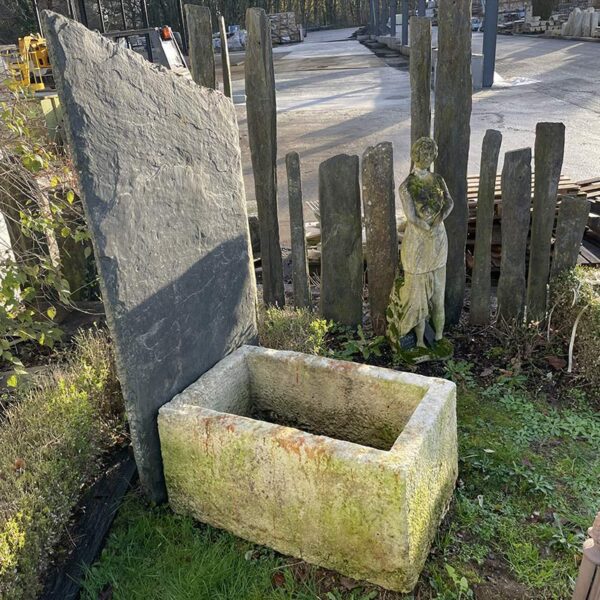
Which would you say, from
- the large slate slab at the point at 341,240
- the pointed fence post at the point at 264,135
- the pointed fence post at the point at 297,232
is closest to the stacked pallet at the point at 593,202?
the large slate slab at the point at 341,240

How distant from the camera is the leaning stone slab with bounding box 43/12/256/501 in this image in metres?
2.55

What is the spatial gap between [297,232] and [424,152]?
3.65ft

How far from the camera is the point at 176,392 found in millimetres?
3123

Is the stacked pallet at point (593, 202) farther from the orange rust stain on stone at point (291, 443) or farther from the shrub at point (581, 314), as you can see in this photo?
the orange rust stain on stone at point (291, 443)

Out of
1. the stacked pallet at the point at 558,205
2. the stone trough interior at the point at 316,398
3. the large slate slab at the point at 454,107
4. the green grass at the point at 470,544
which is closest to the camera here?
the green grass at the point at 470,544

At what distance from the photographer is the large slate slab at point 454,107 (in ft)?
13.3

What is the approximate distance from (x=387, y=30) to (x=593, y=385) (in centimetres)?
3113

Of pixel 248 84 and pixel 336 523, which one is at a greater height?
pixel 248 84

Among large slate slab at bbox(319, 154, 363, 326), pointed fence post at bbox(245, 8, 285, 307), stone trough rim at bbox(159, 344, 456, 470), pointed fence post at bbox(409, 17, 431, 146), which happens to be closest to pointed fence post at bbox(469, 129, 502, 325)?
pointed fence post at bbox(409, 17, 431, 146)

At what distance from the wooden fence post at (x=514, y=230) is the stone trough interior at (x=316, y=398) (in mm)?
1701

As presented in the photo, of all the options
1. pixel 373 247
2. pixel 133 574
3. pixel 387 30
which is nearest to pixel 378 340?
pixel 373 247

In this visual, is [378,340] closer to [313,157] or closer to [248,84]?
[248,84]

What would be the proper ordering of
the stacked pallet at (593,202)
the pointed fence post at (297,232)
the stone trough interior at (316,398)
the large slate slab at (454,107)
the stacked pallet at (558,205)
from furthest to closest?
the stacked pallet at (593,202)
the stacked pallet at (558,205)
the pointed fence post at (297,232)
the large slate slab at (454,107)
the stone trough interior at (316,398)

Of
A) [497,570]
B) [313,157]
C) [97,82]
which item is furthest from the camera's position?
[313,157]
